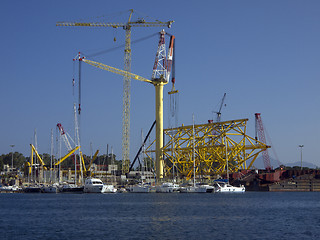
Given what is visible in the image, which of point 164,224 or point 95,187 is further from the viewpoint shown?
point 95,187

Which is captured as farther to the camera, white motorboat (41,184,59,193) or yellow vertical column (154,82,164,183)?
yellow vertical column (154,82,164,183)

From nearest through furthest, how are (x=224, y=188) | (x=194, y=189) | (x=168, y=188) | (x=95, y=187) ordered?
(x=194, y=189), (x=168, y=188), (x=95, y=187), (x=224, y=188)

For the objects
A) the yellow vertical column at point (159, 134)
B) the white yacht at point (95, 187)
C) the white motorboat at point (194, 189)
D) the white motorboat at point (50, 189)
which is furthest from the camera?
the yellow vertical column at point (159, 134)

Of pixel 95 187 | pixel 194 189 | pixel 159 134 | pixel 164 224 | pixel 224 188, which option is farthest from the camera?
pixel 159 134

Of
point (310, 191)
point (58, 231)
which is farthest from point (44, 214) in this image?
point (310, 191)

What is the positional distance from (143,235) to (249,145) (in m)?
101

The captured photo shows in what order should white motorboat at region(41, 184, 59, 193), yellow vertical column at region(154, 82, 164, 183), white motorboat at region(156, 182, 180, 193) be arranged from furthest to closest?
1. yellow vertical column at region(154, 82, 164, 183)
2. white motorboat at region(41, 184, 59, 193)
3. white motorboat at region(156, 182, 180, 193)

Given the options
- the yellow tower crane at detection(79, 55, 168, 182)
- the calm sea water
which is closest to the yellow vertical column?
the yellow tower crane at detection(79, 55, 168, 182)

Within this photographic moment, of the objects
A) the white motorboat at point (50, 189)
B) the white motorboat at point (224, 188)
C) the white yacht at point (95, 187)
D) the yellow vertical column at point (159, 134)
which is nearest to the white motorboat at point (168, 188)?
the white motorboat at point (224, 188)

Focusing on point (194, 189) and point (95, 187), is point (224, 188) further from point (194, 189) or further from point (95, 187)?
point (95, 187)

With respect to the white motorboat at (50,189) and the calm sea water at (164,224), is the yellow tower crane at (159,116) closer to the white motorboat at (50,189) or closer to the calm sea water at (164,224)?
the white motorboat at (50,189)

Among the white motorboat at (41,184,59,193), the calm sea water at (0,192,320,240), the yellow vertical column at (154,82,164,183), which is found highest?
the yellow vertical column at (154,82,164,183)

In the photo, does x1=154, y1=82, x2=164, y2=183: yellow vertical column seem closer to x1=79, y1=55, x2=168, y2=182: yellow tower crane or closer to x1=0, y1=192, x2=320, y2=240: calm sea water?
x1=79, y1=55, x2=168, y2=182: yellow tower crane

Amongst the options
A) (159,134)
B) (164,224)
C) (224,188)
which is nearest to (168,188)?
(224,188)
